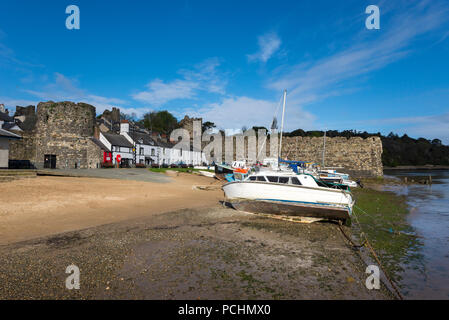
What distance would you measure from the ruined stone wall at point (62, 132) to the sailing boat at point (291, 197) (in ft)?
86.0

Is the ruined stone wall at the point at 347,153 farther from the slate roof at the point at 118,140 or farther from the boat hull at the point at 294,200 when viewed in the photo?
the boat hull at the point at 294,200

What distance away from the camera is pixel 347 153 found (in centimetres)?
4278

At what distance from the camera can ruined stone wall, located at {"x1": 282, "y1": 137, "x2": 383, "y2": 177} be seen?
41625 mm

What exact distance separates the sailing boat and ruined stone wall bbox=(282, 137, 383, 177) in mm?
33874

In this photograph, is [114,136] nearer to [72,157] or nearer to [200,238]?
[72,157]

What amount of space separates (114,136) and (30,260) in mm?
43884

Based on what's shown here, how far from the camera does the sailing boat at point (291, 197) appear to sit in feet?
34.3

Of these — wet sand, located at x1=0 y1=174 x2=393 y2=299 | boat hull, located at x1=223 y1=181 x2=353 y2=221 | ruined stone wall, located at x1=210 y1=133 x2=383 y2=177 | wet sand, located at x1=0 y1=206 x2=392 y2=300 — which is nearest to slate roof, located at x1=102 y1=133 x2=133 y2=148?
ruined stone wall, located at x1=210 y1=133 x2=383 y2=177

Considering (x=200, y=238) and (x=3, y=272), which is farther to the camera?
(x=200, y=238)

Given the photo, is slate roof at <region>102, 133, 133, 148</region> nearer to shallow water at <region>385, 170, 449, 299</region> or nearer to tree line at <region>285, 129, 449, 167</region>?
shallow water at <region>385, 170, 449, 299</region>
